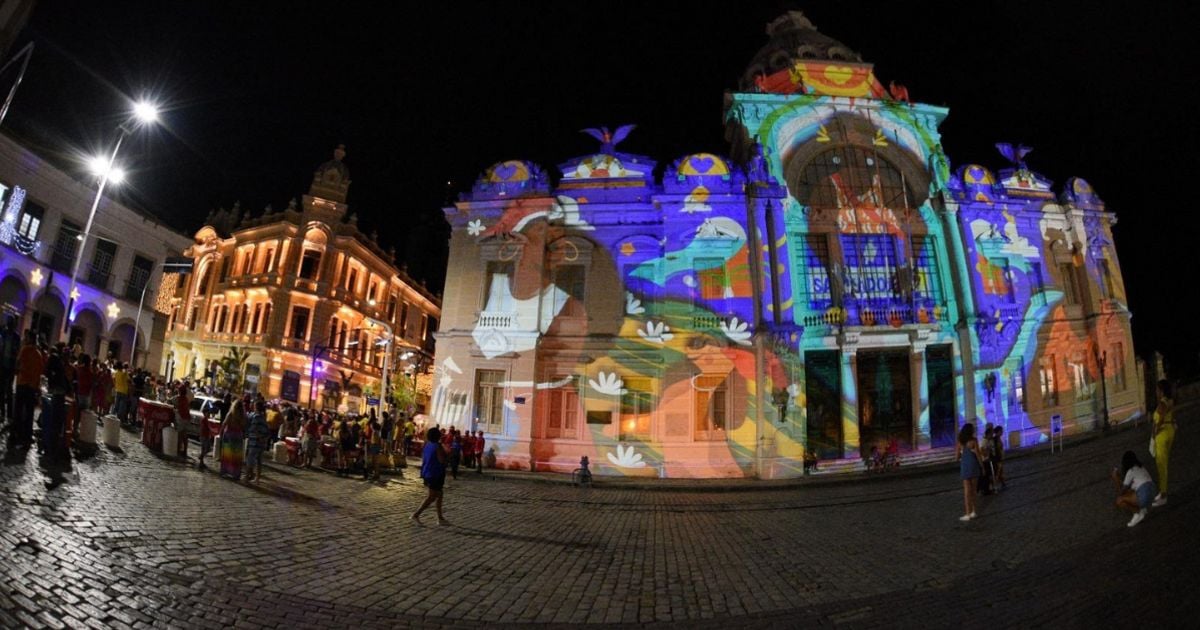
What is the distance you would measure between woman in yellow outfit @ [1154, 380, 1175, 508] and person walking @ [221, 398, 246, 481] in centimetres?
1620

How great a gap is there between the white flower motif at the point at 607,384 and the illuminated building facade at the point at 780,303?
0.13 meters

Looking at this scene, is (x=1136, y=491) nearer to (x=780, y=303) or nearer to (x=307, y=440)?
(x=780, y=303)

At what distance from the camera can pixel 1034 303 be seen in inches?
886

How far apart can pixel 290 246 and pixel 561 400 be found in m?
29.5

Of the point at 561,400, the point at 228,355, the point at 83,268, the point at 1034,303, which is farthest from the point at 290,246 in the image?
the point at 1034,303

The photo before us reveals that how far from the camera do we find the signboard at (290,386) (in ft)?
120

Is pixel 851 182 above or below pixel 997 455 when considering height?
above

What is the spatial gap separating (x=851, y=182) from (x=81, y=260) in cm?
3830

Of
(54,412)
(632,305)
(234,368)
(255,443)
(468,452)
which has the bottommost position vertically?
(468,452)

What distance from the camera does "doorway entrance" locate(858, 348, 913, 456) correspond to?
2098 centimetres

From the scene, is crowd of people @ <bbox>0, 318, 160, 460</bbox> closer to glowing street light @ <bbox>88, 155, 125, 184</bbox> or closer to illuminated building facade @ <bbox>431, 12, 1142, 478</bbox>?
illuminated building facade @ <bbox>431, 12, 1142, 478</bbox>

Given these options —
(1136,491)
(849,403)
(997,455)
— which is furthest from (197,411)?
(849,403)

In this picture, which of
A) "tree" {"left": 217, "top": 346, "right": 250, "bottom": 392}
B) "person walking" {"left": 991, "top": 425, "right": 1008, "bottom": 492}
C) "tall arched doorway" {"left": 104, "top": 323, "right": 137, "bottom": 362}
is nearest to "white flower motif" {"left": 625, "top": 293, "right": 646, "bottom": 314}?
"person walking" {"left": 991, "top": 425, "right": 1008, "bottom": 492}

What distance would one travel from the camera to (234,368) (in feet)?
116
